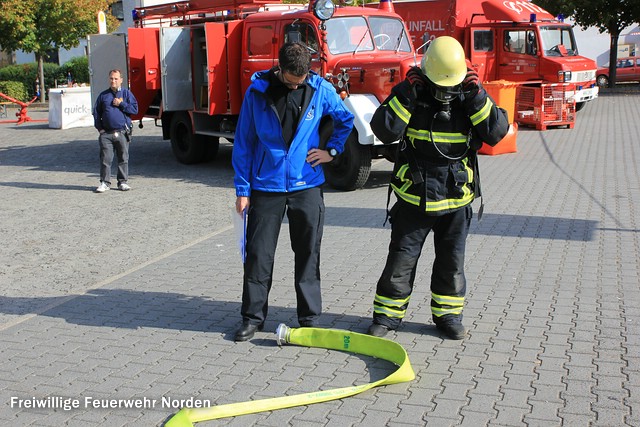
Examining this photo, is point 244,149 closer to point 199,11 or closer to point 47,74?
point 199,11

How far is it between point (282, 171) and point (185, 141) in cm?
931

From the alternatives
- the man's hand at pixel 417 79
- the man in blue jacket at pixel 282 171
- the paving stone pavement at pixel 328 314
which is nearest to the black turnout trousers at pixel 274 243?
the man in blue jacket at pixel 282 171

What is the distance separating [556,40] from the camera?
63.6 ft

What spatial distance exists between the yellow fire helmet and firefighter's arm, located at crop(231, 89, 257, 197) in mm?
1155

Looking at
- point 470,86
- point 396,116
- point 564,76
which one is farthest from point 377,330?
point 564,76

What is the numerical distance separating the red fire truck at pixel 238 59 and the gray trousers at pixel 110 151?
5.36 feet

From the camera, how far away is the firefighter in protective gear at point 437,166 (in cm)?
467

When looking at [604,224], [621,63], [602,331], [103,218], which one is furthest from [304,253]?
[621,63]

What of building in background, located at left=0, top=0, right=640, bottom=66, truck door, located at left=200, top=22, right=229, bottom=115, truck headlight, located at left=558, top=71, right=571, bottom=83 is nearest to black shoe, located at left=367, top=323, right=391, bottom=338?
truck door, located at left=200, top=22, right=229, bottom=115

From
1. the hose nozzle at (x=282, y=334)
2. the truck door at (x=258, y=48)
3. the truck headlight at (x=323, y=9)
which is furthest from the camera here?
the truck door at (x=258, y=48)

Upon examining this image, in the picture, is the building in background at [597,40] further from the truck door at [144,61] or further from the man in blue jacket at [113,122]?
the man in blue jacket at [113,122]

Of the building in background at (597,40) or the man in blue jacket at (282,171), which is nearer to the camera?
the man in blue jacket at (282,171)

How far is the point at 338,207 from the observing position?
962 centimetres

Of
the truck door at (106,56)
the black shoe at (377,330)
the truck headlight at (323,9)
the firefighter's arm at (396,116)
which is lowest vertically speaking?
the black shoe at (377,330)
